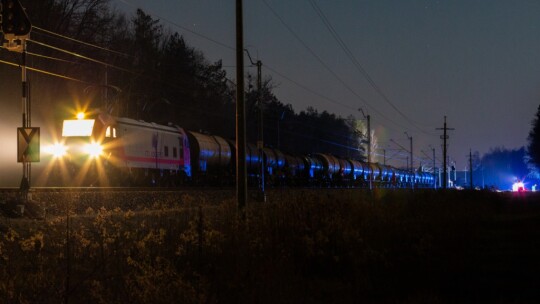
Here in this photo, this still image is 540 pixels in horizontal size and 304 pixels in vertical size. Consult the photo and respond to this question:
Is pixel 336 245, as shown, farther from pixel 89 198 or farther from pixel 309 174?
pixel 309 174

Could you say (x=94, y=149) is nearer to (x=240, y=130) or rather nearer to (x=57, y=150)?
(x=57, y=150)

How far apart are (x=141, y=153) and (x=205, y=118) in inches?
1804

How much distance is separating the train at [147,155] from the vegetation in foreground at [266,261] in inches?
524

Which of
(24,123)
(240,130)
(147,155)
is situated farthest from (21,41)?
(147,155)

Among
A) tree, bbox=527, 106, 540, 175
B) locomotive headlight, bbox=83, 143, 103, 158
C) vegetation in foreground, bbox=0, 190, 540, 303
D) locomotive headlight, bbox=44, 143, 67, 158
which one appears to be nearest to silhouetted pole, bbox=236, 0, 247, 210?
vegetation in foreground, bbox=0, 190, 540, 303

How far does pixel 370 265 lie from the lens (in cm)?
1309

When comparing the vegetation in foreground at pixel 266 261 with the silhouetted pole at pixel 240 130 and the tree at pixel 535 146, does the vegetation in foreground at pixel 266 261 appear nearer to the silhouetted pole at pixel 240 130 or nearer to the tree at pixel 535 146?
the silhouetted pole at pixel 240 130

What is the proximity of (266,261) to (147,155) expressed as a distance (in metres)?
23.9

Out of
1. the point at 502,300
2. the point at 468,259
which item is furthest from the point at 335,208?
the point at 502,300

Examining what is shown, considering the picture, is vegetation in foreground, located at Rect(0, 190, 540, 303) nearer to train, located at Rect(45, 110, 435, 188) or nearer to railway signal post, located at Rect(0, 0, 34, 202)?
railway signal post, located at Rect(0, 0, 34, 202)

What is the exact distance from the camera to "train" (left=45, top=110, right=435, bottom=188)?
30.9 meters

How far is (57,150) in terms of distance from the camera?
1251 inches

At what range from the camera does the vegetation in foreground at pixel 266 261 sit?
945 centimetres

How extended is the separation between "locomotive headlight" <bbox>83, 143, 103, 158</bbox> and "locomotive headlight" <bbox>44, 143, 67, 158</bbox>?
129 cm
